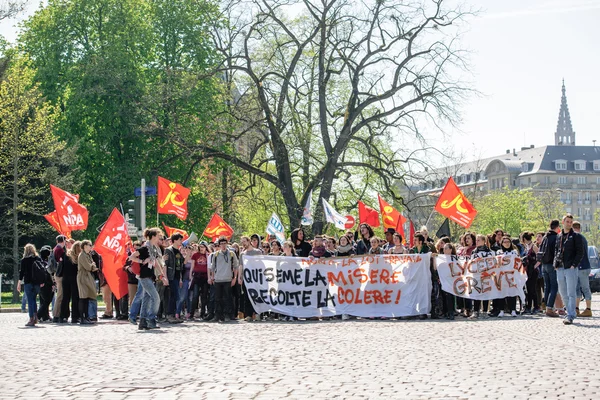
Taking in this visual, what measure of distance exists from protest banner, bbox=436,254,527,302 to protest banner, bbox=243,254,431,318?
500mm

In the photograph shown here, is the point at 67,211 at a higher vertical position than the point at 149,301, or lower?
higher

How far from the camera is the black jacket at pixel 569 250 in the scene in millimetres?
18297

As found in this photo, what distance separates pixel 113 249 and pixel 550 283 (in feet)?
30.3

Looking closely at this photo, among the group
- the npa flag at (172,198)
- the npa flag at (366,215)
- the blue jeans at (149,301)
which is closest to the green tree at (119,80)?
the npa flag at (172,198)

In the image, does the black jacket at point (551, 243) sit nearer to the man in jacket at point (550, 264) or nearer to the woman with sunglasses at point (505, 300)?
the man in jacket at point (550, 264)

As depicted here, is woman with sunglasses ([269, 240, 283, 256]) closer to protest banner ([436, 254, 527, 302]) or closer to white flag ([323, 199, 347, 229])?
protest banner ([436, 254, 527, 302])

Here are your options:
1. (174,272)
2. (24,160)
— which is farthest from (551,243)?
(24,160)

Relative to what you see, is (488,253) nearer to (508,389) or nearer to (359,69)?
(508,389)

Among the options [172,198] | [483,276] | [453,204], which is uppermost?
[172,198]

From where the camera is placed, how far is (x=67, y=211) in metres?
26.4

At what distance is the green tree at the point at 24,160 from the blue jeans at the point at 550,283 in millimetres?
24883

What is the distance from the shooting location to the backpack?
21922mm

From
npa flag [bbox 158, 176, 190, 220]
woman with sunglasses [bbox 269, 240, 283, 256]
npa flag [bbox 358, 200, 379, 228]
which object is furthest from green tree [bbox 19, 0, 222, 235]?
woman with sunglasses [bbox 269, 240, 283, 256]

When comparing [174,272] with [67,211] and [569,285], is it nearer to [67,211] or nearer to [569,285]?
[67,211]
